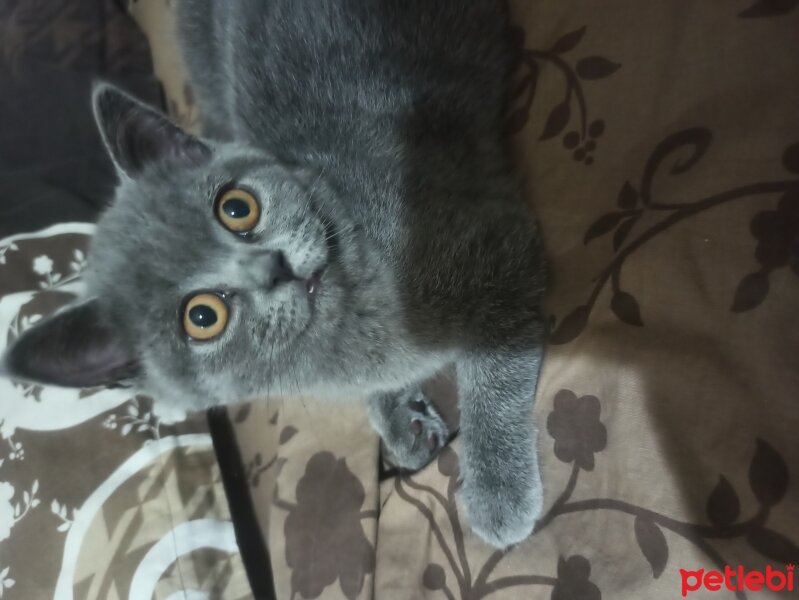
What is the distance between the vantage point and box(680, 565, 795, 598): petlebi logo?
2.01ft

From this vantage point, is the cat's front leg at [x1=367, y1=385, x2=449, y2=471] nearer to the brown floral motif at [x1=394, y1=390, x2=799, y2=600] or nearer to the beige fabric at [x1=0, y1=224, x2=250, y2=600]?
the brown floral motif at [x1=394, y1=390, x2=799, y2=600]

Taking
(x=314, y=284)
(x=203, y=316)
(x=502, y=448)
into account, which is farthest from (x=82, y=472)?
(x=502, y=448)

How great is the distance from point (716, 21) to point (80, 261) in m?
1.31

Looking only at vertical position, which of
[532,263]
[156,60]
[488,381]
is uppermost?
[156,60]

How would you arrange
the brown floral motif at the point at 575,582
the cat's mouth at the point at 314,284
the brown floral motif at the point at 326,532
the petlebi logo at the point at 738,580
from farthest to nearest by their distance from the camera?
the brown floral motif at the point at 326,532 → the cat's mouth at the point at 314,284 → the brown floral motif at the point at 575,582 → the petlebi logo at the point at 738,580

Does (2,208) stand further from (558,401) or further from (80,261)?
(558,401)

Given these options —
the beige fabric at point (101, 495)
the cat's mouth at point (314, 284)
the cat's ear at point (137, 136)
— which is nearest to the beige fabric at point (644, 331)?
the beige fabric at point (101, 495)

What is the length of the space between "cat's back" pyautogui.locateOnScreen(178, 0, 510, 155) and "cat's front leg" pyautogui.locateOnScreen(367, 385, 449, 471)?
0.47 meters

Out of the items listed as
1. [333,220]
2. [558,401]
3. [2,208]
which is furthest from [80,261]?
[558,401]

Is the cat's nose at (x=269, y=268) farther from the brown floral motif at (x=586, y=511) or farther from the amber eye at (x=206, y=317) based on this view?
the brown floral motif at (x=586, y=511)

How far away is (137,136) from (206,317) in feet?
1.12

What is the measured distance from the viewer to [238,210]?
882 millimetres

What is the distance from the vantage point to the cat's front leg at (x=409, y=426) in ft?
3.54

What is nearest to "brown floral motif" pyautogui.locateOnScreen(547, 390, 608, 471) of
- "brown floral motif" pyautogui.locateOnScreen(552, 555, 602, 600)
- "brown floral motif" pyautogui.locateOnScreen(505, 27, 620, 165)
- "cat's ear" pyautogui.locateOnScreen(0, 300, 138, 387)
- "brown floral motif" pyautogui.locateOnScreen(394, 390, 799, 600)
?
"brown floral motif" pyautogui.locateOnScreen(394, 390, 799, 600)
